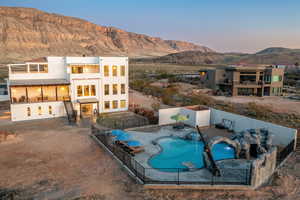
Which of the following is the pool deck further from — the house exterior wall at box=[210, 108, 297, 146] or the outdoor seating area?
the house exterior wall at box=[210, 108, 297, 146]

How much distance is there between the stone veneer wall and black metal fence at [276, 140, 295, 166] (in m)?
1.82

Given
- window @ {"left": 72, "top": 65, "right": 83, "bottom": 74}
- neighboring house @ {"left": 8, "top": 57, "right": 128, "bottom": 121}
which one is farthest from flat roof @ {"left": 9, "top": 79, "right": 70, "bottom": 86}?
window @ {"left": 72, "top": 65, "right": 83, "bottom": 74}

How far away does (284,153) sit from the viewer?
14828 mm

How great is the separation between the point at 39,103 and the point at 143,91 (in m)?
24.8

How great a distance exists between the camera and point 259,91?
43594 mm

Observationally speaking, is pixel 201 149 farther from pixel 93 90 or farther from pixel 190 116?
pixel 93 90

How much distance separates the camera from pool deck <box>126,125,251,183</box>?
12.2m

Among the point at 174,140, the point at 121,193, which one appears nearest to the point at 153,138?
the point at 174,140

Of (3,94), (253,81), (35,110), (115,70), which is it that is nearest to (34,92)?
(35,110)

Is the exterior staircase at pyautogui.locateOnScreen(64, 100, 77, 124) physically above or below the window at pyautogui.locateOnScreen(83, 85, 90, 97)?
below

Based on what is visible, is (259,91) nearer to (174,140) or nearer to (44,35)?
(174,140)

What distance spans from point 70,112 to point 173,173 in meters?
16.5

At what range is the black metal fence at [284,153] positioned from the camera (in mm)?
14461

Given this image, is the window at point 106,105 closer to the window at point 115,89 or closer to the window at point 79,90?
the window at point 115,89
